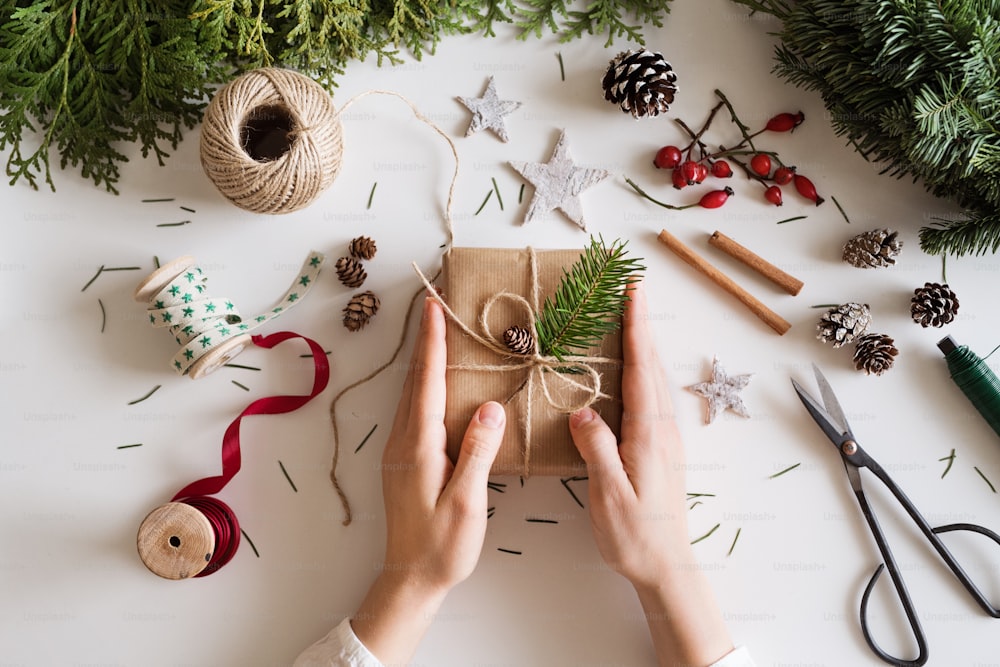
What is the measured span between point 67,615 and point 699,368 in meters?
1.39

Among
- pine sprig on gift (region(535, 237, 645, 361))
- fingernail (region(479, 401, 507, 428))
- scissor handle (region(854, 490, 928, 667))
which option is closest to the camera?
pine sprig on gift (region(535, 237, 645, 361))

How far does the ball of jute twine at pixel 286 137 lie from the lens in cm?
122

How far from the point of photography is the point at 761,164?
4.63ft

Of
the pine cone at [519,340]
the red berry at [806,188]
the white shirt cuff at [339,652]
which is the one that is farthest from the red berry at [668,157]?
the white shirt cuff at [339,652]

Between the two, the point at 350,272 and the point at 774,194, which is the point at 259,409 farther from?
the point at 774,194

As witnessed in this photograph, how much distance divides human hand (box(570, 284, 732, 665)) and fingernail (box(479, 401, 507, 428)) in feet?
0.44

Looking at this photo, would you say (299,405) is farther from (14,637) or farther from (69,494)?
(14,637)

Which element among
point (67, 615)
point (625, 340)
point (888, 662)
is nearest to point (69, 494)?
point (67, 615)

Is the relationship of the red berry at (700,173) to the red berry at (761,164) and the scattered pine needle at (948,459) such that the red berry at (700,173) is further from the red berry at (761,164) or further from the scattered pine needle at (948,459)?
the scattered pine needle at (948,459)

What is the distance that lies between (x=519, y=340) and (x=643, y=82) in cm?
58

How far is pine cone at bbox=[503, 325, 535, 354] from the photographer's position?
1.22 metres

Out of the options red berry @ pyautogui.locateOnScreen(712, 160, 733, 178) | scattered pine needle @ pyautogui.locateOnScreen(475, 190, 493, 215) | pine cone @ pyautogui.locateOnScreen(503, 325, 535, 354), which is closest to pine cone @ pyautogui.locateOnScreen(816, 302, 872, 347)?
red berry @ pyautogui.locateOnScreen(712, 160, 733, 178)

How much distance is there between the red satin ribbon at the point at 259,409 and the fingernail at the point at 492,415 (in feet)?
1.17

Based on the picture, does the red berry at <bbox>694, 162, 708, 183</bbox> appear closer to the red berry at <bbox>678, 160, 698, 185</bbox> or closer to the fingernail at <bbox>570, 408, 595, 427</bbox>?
the red berry at <bbox>678, 160, 698, 185</bbox>
